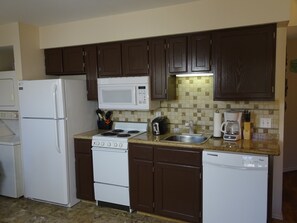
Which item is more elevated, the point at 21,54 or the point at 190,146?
the point at 21,54

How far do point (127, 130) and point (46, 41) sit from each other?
70.0 inches

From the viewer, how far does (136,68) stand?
3.15 m

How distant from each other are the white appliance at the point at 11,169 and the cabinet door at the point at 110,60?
1599mm

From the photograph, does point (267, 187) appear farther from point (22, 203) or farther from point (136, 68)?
point (22, 203)

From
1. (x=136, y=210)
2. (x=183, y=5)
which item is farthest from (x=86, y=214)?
(x=183, y=5)

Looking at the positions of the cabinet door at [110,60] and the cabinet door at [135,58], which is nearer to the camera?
the cabinet door at [135,58]

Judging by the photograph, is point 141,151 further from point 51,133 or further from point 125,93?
point 51,133

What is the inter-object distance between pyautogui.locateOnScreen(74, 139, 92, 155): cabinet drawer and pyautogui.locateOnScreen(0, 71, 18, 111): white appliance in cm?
109

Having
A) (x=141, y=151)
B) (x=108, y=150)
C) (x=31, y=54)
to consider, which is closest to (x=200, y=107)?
(x=141, y=151)

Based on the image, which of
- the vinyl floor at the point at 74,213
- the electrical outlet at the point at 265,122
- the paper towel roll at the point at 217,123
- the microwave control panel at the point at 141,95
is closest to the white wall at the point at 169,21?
the microwave control panel at the point at 141,95

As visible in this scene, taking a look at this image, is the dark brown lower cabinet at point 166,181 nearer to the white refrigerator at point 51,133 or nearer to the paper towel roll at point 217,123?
the paper towel roll at point 217,123

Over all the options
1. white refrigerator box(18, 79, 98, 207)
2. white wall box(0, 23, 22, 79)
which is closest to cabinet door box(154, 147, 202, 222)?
white refrigerator box(18, 79, 98, 207)

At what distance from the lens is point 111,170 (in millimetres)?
3080

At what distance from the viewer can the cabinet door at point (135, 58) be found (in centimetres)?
309
